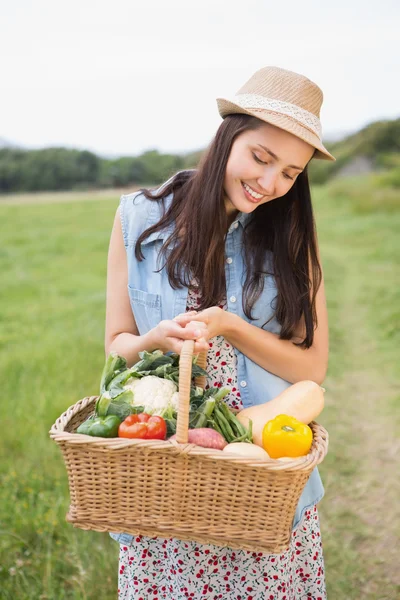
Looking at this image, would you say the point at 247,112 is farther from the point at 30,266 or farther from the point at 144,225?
the point at 30,266

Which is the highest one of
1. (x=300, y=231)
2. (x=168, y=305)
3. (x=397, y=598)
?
(x=300, y=231)

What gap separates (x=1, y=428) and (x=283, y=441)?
3.07m

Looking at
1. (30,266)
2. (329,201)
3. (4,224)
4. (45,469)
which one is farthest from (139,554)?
(329,201)

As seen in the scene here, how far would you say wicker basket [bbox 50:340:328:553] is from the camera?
1.52m

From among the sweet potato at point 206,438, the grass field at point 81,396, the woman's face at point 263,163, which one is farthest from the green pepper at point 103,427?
the grass field at point 81,396

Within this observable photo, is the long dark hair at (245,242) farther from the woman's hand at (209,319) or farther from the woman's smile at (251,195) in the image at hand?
the woman's hand at (209,319)

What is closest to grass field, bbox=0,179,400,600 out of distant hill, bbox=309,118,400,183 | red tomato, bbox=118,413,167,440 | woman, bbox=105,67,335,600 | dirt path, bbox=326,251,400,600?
dirt path, bbox=326,251,400,600

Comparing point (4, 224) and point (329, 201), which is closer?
point (4, 224)

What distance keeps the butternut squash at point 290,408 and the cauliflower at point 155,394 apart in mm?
231

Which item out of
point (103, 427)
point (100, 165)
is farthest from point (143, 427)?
point (100, 165)

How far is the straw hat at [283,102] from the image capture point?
1.86m

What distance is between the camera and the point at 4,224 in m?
14.4

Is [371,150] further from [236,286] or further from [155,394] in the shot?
[155,394]

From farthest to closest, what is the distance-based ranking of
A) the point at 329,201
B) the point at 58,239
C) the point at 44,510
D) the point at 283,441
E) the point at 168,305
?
the point at 329,201
the point at 58,239
the point at 44,510
the point at 168,305
the point at 283,441
